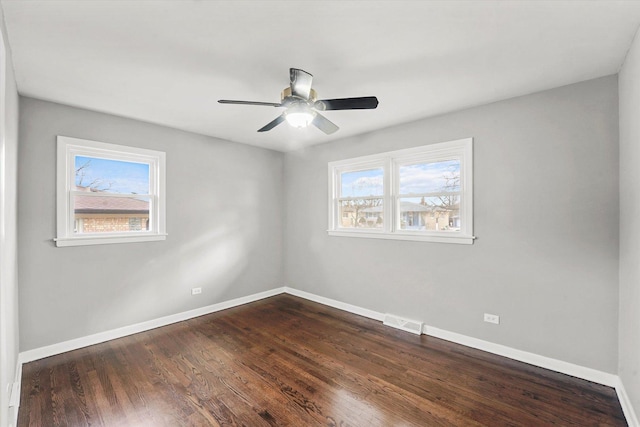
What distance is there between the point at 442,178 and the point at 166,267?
3690mm

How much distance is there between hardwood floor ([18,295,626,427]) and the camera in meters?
2.13

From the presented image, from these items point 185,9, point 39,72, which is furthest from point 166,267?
point 185,9

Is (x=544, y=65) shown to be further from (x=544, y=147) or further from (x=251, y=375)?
(x=251, y=375)

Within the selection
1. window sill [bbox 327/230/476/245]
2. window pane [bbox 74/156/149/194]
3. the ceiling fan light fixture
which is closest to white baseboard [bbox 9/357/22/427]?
window pane [bbox 74/156/149/194]

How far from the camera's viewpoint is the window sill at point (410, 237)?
3289 mm

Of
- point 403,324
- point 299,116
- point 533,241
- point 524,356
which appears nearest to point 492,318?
point 524,356

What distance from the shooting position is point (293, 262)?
523 cm

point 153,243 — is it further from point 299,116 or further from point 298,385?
point 299,116

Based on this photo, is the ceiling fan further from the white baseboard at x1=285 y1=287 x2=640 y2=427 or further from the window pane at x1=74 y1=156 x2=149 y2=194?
the white baseboard at x1=285 y1=287 x2=640 y2=427

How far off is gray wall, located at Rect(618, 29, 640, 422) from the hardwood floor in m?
0.34

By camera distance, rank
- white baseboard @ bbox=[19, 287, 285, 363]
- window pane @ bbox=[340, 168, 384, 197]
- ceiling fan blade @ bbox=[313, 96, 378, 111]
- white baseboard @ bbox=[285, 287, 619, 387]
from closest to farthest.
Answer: ceiling fan blade @ bbox=[313, 96, 378, 111] → white baseboard @ bbox=[285, 287, 619, 387] → white baseboard @ bbox=[19, 287, 285, 363] → window pane @ bbox=[340, 168, 384, 197]

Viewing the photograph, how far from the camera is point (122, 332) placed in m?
3.49

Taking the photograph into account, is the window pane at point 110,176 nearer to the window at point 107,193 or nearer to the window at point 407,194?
the window at point 107,193

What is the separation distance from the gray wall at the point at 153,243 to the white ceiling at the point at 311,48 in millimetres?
477
